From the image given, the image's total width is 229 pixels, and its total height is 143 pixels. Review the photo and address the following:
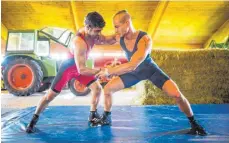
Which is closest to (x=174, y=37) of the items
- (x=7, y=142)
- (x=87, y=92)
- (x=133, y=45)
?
(x=87, y=92)

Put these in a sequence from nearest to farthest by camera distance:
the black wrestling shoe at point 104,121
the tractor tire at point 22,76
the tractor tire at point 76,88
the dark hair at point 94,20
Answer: the dark hair at point 94,20 < the black wrestling shoe at point 104,121 < the tractor tire at point 22,76 < the tractor tire at point 76,88

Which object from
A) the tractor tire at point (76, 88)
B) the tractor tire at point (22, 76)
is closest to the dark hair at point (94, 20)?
the tractor tire at point (22, 76)

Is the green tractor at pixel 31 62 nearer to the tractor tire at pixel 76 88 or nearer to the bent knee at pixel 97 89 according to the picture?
the tractor tire at pixel 76 88

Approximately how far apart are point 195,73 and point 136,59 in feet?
8.66

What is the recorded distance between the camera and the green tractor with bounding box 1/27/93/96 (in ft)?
19.4

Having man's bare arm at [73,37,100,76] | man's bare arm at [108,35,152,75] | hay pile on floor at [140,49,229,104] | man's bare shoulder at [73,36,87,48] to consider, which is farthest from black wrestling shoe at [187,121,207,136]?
hay pile on floor at [140,49,229,104]

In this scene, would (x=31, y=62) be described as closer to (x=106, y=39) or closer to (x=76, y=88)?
(x=76, y=88)

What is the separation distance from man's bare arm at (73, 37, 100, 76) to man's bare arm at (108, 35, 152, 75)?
9.0 inches

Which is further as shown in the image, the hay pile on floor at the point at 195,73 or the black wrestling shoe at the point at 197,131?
the hay pile on floor at the point at 195,73

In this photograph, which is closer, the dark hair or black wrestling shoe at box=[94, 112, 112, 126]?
the dark hair

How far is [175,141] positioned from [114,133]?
22.6 inches

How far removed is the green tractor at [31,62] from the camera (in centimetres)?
590

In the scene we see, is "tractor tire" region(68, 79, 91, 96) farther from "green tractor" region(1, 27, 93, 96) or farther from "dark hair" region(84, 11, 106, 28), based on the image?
"dark hair" region(84, 11, 106, 28)

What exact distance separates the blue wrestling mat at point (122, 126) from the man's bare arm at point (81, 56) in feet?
1.88
